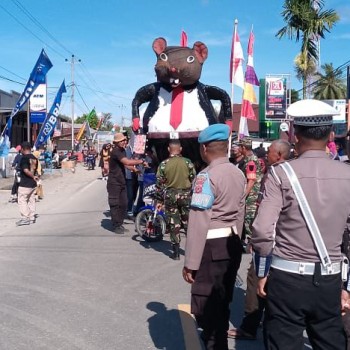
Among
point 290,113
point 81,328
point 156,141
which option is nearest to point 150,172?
point 156,141

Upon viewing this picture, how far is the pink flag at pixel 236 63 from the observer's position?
10742mm

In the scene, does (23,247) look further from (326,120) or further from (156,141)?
(326,120)

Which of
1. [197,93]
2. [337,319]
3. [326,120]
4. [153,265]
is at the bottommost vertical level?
[153,265]

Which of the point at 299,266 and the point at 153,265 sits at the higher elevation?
the point at 299,266

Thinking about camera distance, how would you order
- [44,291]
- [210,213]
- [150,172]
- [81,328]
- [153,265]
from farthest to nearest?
[150,172]
[153,265]
[44,291]
[81,328]
[210,213]

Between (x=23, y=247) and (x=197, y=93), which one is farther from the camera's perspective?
(x=197, y=93)

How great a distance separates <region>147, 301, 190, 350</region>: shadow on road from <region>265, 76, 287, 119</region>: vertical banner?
32857 mm

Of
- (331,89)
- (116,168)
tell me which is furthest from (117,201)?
(331,89)

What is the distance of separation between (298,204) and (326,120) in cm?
48

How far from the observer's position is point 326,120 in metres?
2.74

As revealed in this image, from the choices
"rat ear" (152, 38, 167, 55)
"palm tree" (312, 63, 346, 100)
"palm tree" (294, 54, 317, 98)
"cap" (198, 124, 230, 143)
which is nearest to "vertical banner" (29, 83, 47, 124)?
"palm tree" (294, 54, 317, 98)

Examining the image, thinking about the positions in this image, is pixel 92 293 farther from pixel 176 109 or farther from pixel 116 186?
pixel 176 109

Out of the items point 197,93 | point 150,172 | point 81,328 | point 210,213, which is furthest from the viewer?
point 150,172

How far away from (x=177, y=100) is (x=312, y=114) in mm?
6445
